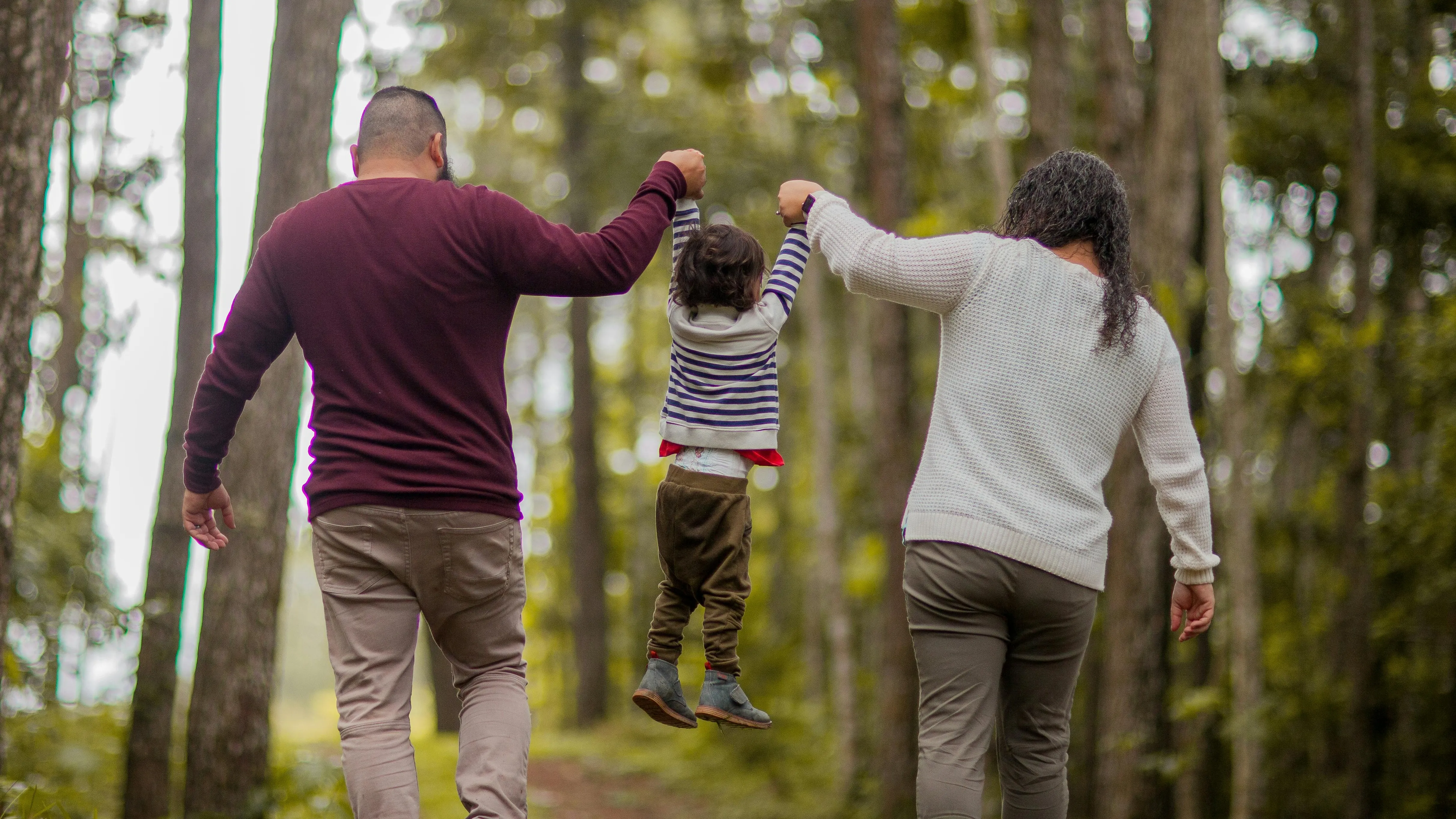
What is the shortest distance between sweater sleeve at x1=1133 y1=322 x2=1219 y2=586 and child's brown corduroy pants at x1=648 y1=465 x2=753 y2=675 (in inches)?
44.4

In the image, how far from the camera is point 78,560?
7.83 meters

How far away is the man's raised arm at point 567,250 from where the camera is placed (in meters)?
2.87

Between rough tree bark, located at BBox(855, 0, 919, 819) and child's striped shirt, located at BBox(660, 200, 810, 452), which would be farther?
rough tree bark, located at BBox(855, 0, 919, 819)

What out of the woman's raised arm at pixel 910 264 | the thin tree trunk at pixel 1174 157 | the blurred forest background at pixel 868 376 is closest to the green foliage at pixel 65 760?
the blurred forest background at pixel 868 376

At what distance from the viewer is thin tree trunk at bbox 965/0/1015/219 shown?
8.45m

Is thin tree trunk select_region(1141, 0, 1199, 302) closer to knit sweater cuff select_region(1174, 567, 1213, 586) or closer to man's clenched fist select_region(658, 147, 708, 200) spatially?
knit sweater cuff select_region(1174, 567, 1213, 586)

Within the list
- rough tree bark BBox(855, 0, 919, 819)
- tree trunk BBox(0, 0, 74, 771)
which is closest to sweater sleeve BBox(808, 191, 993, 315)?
tree trunk BBox(0, 0, 74, 771)

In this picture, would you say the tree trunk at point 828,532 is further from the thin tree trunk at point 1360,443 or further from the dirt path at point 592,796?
the thin tree trunk at point 1360,443

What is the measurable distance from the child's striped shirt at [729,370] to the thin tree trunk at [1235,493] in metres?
5.41

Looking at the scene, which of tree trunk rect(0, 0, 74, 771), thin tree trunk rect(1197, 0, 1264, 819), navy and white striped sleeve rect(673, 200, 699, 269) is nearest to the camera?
navy and white striped sleeve rect(673, 200, 699, 269)

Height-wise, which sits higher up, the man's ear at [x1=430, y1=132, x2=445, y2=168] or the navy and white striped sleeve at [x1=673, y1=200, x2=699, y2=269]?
the man's ear at [x1=430, y1=132, x2=445, y2=168]

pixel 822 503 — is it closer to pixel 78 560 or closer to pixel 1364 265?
pixel 1364 265

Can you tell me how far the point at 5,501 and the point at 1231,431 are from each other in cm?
710

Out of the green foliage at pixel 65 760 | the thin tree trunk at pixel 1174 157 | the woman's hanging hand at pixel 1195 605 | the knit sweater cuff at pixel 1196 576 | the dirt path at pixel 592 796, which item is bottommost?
the dirt path at pixel 592 796
